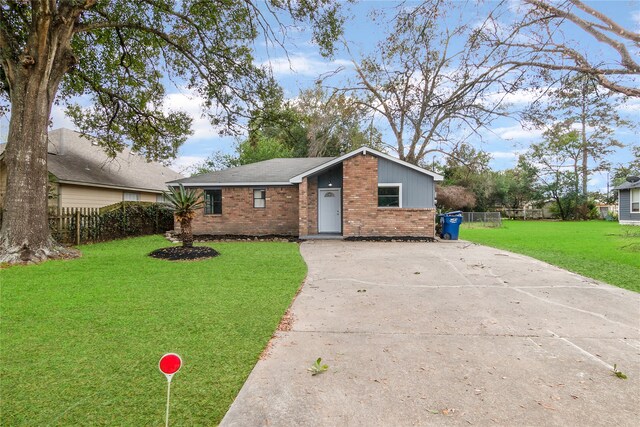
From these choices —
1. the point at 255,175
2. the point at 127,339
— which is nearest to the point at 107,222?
the point at 255,175

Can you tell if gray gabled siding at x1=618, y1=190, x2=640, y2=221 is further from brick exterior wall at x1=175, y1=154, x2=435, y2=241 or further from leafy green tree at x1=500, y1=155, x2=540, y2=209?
brick exterior wall at x1=175, y1=154, x2=435, y2=241

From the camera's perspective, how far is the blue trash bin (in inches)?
596

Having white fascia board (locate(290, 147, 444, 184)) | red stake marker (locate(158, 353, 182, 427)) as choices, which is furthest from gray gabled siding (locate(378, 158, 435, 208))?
red stake marker (locate(158, 353, 182, 427))

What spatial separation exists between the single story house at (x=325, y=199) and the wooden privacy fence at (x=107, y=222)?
8.84ft

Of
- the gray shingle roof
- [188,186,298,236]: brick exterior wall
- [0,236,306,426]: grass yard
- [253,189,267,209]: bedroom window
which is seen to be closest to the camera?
[0,236,306,426]: grass yard

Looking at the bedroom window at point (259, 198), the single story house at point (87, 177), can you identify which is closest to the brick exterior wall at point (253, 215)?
the bedroom window at point (259, 198)

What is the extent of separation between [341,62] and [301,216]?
14.1 metres

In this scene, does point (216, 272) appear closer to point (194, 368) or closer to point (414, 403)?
point (194, 368)

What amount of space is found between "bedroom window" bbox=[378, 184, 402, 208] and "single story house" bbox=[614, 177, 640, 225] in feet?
78.4

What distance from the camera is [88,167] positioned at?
61.5 feet

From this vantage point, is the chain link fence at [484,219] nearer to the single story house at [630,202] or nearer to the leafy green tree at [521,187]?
the single story house at [630,202]

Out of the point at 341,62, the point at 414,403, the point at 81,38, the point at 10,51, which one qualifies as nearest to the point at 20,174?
the point at 10,51

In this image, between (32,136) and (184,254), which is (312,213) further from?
(32,136)

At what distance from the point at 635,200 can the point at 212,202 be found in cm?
3311
